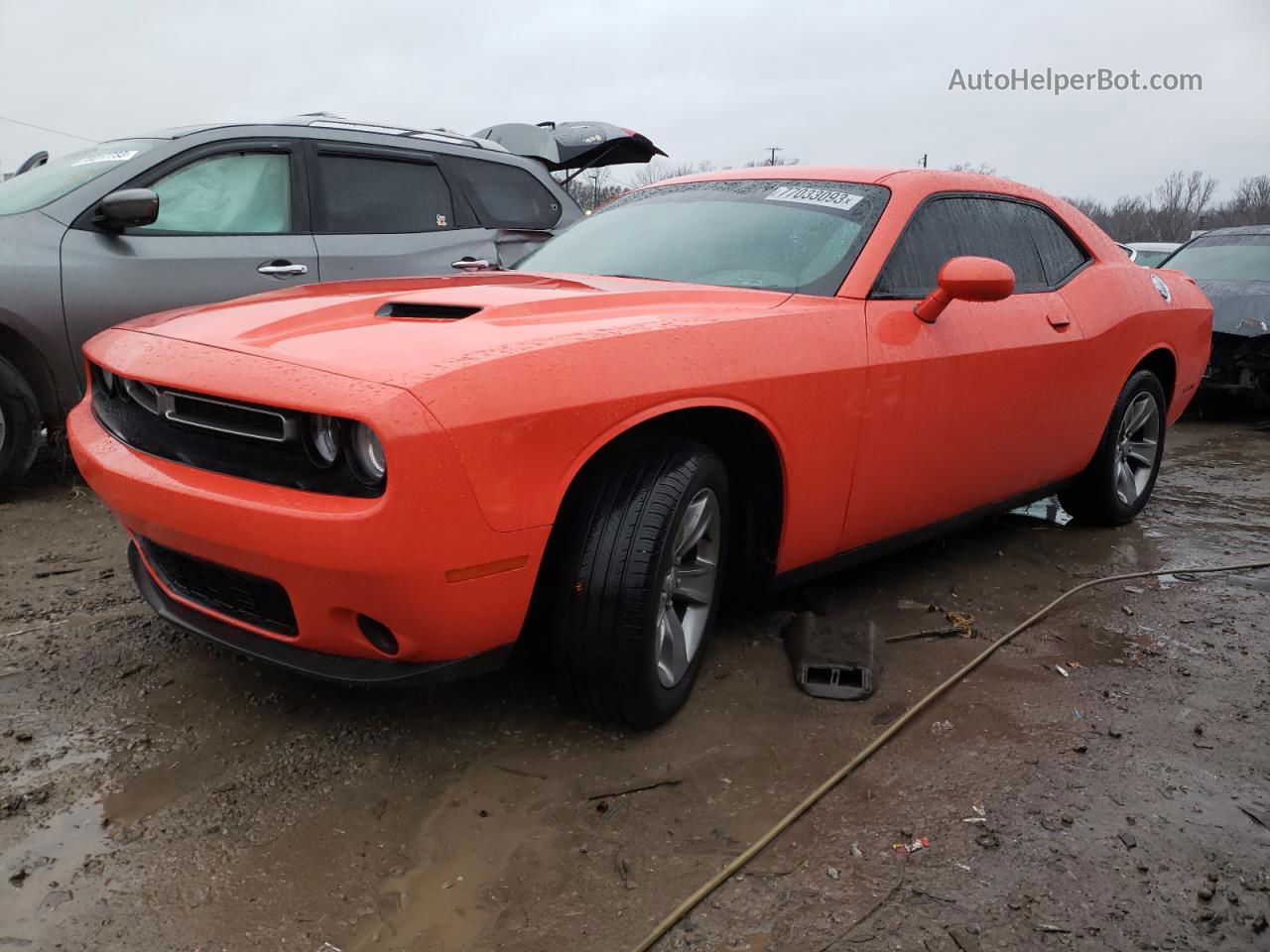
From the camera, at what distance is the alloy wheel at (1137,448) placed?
4.45 meters

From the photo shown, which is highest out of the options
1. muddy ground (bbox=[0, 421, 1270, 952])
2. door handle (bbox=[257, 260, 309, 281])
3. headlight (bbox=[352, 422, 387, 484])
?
door handle (bbox=[257, 260, 309, 281])

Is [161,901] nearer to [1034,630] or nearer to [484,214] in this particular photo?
[1034,630]

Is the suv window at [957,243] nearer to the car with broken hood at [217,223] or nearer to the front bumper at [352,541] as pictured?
the front bumper at [352,541]

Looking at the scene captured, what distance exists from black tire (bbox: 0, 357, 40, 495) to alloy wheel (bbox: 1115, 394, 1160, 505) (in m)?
4.53

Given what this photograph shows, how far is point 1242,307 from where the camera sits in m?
7.77

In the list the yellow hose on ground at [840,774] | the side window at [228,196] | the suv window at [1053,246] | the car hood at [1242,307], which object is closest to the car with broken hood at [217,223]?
the side window at [228,196]

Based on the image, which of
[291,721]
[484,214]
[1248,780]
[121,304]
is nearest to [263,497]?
[291,721]

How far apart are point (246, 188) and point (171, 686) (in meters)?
2.91

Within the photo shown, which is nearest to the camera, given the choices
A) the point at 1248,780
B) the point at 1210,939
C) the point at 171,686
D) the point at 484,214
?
the point at 1210,939

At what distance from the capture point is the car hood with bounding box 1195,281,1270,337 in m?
7.59

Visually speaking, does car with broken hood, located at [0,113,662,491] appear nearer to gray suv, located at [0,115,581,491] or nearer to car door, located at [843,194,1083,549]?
gray suv, located at [0,115,581,491]

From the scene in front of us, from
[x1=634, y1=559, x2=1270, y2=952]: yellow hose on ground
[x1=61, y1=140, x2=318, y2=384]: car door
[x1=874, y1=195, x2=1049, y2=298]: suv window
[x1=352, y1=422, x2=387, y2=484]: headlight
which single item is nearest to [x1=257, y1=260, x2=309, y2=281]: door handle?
[x1=61, y1=140, x2=318, y2=384]: car door

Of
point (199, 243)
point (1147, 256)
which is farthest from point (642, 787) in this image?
point (1147, 256)

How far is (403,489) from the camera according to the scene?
6.39ft
